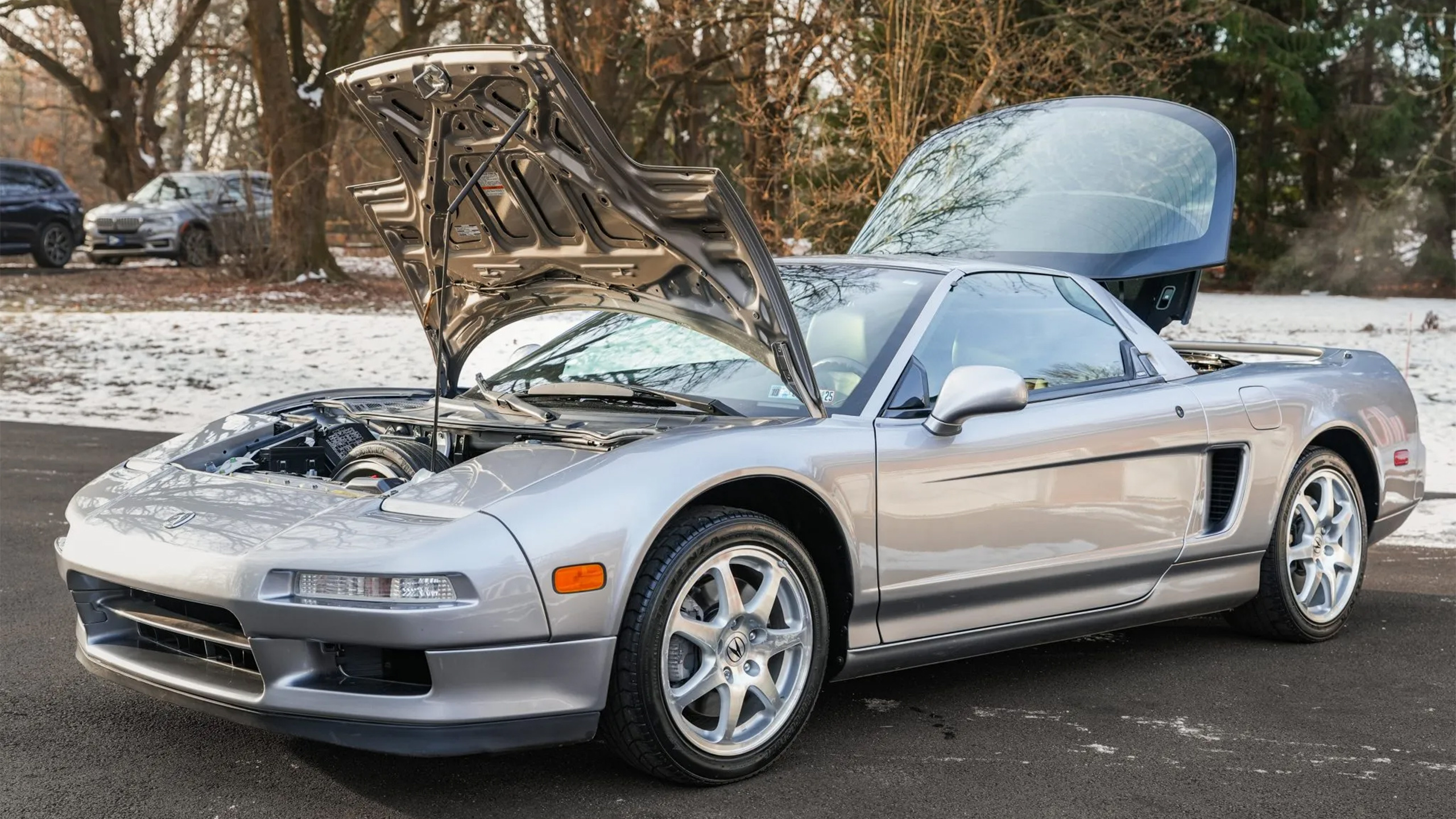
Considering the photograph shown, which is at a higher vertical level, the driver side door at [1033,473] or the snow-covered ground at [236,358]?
the driver side door at [1033,473]

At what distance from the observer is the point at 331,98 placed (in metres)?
21.3

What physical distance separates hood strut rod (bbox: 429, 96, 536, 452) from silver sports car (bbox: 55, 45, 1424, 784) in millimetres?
21

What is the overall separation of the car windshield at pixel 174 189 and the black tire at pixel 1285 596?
2080 centimetres

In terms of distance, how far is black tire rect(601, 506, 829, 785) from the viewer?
137 inches

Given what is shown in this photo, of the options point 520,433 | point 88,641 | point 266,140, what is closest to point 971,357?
point 520,433

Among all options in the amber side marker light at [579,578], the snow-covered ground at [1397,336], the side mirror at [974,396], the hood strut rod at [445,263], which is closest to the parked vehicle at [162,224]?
the snow-covered ground at [1397,336]

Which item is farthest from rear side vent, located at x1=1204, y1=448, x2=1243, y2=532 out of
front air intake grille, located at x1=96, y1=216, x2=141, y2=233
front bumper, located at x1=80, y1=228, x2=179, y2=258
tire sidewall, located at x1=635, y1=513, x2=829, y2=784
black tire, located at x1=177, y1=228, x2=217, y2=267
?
front air intake grille, located at x1=96, y1=216, x2=141, y2=233

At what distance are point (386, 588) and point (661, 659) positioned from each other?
70 cm

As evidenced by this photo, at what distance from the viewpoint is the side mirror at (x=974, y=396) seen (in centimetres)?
409

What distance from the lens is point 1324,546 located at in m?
5.53

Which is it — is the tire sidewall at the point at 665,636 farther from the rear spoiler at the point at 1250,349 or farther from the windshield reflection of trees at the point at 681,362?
the rear spoiler at the point at 1250,349

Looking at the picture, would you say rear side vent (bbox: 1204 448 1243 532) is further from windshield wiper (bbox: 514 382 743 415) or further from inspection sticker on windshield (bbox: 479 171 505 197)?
inspection sticker on windshield (bbox: 479 171 505 197)

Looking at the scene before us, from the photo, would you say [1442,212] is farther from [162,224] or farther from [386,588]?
[386,588]

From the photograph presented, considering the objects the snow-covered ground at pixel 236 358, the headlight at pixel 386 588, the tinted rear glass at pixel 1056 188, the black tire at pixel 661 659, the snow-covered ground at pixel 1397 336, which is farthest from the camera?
the snow-covered ground at pixel 236 358
